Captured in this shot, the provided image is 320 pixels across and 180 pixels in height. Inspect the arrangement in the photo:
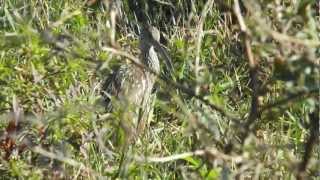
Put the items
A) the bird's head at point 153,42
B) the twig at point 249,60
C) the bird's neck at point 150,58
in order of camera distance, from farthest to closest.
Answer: the bird's head at point 153,42
the bird's neck at point 150,58
the twig at point 249,60

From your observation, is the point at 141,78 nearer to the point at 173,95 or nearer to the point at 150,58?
the point at 150,58

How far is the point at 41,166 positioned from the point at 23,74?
33cm

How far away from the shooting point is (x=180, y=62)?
3826 millimetres

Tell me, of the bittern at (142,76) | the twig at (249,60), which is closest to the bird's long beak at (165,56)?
the bittern at (142,76)

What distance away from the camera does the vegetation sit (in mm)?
1634

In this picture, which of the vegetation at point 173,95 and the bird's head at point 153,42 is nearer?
the vegetation at point 173,95

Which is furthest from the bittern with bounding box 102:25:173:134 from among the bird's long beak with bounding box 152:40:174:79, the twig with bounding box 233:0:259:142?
the twig with bounding box 233:0:259:142

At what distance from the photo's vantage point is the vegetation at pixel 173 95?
1634mm

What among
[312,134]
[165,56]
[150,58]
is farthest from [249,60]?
[165,56]

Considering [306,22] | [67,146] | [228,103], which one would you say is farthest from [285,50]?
[228,103]

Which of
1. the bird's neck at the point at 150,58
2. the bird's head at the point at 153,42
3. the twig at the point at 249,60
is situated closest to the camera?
the twig at the point at 249,60

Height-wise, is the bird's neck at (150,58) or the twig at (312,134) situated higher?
the twig at (312,134)

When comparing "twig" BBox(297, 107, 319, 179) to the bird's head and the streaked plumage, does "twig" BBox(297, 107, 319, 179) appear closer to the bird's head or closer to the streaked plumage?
the streaked plumage

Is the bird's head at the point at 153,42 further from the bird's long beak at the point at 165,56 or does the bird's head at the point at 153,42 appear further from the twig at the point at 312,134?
the twig at the point at 312,134
